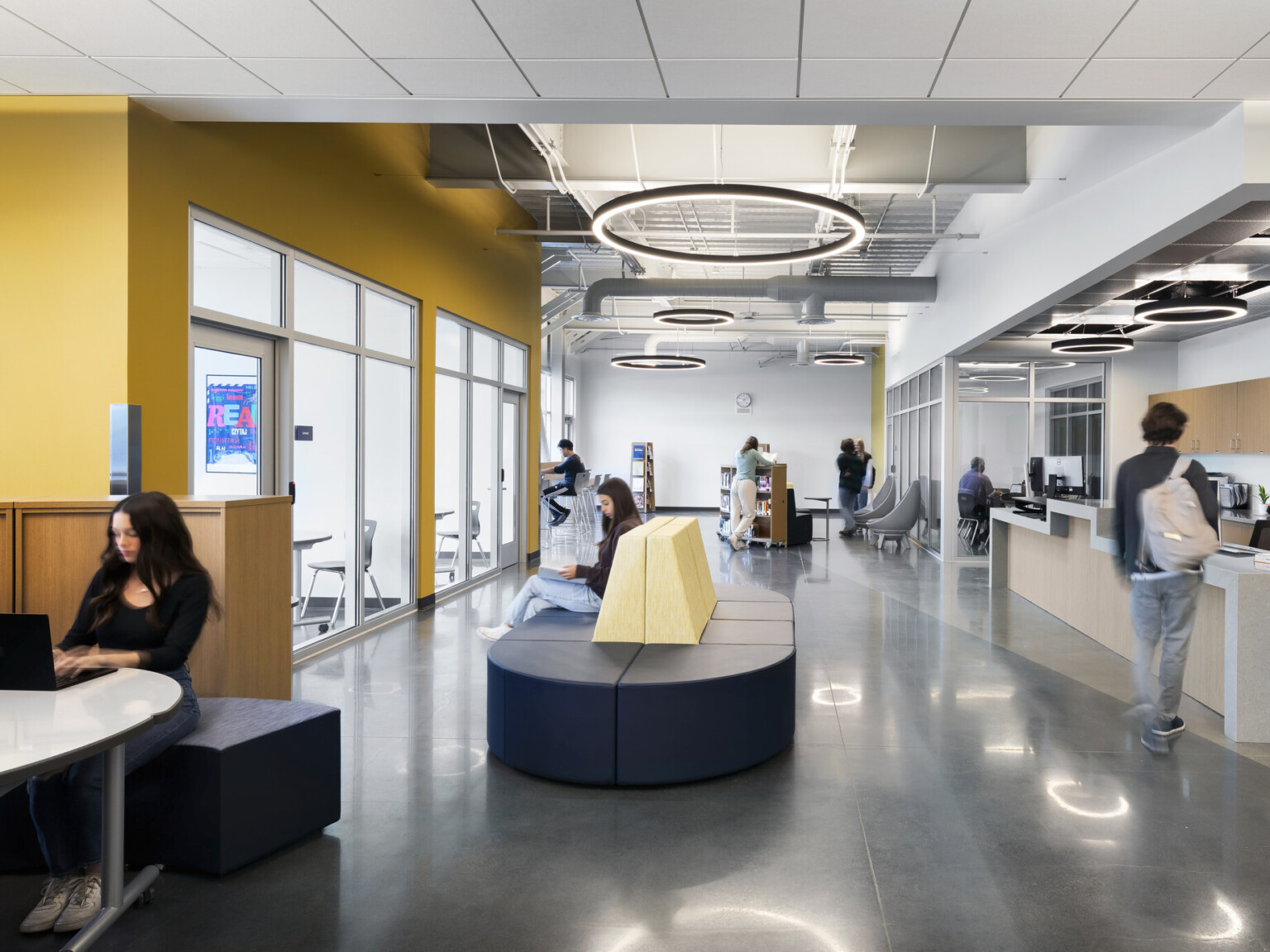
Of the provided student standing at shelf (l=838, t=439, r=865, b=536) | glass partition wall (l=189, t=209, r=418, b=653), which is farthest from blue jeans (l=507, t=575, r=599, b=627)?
student standing at shelf (l=838, t=439, r=865, b=536)

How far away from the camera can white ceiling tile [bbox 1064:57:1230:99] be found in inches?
152

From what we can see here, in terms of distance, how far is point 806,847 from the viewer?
3115mm

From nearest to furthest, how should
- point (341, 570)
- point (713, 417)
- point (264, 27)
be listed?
point (264, 27), point (341, 570), point (713, 417)

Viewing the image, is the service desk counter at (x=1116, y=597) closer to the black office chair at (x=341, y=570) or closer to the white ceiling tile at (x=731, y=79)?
the white ceiling tile at (x=731, y=79)

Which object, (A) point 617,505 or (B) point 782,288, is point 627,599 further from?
(B) point 782,288

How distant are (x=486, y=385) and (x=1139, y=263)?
6.55 meters

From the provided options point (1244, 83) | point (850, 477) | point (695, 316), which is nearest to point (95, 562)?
point (1244, 83)

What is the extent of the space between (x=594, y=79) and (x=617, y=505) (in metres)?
2.36

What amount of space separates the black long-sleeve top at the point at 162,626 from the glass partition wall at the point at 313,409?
186 cm

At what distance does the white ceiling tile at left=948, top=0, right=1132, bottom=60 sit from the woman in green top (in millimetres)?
9315

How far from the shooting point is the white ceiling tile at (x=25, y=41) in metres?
3.54

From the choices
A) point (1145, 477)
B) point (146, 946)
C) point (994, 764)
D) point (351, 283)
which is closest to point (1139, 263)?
point (1145, 477)

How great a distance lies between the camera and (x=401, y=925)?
2.60 metres

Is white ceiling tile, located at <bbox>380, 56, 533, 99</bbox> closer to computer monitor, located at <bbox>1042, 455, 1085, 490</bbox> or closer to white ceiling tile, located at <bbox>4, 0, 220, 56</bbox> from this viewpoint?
white ceiling tile, located at <bbox>4, 0, 220, 56</bbox>
